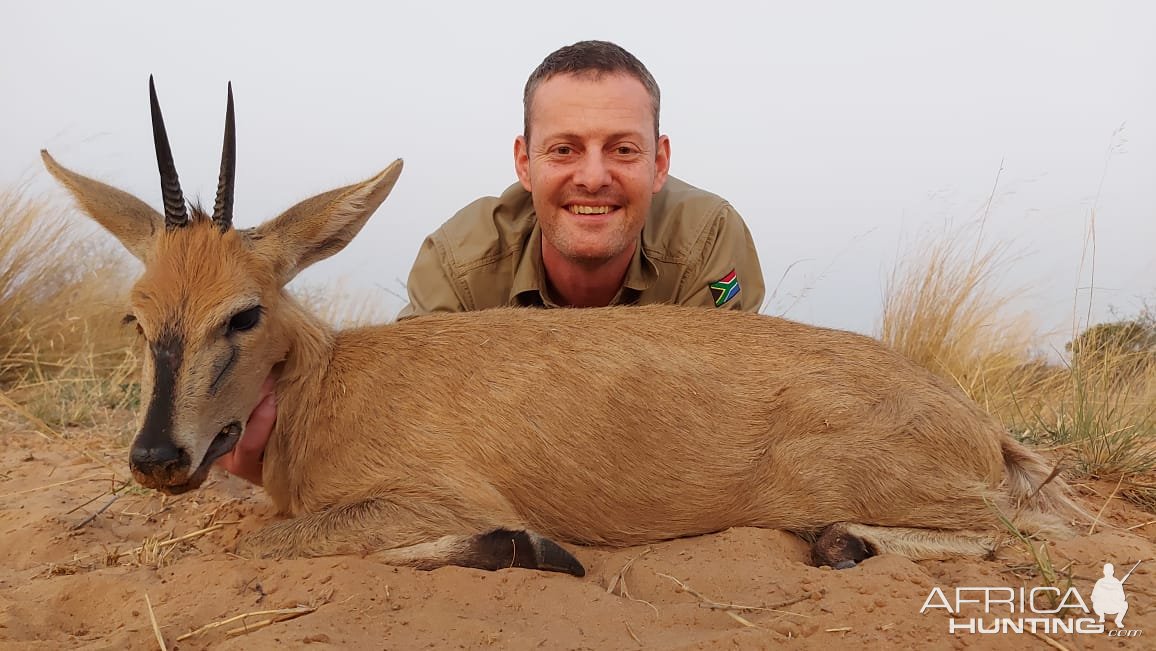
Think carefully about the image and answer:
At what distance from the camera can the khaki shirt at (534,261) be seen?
6742mm

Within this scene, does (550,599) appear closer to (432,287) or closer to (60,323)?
(432,287)

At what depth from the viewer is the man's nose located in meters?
5.95

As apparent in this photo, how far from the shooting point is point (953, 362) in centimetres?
930

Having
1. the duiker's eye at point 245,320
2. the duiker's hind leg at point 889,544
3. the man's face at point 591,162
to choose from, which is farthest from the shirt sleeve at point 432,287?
the duiker's hind leg at point 889,544

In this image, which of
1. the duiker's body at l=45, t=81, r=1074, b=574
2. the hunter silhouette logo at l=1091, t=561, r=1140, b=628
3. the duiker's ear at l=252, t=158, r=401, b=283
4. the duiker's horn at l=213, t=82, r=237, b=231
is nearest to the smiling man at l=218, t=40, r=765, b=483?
the duiker's body at l=45, t=81, r=1074, b=574

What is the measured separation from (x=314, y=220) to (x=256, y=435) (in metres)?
1.09

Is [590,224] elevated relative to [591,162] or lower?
lower

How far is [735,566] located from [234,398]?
7.69 ft

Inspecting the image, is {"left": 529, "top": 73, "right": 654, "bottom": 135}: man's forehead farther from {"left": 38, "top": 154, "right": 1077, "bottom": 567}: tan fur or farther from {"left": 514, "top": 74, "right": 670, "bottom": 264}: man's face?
{"left": 38, "top": 154, "right": 1077, "bottom": 567}: tan fur

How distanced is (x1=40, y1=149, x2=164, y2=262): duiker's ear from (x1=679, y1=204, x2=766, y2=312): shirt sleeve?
358cm

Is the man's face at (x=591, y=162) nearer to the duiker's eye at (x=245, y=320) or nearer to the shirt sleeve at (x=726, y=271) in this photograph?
the shirt sleeve at (x=726, y=271)

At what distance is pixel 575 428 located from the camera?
4.57m

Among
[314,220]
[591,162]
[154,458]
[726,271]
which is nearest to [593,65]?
[591,162]

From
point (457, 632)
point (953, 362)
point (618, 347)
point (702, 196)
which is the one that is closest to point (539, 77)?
point (702, 196)
